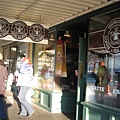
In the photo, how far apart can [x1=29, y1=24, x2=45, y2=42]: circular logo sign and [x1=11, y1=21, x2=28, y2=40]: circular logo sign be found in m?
0.18

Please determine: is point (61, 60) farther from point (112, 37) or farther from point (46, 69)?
point (112, 37)

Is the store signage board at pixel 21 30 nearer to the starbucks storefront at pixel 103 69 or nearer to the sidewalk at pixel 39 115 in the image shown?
the starbucks storefront at pixel 103 69

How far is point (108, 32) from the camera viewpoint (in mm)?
5109

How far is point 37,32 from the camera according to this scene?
22.3 ft

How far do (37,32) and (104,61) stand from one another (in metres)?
2.35

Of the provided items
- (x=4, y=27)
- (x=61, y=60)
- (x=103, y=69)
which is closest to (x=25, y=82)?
(x=61, y=60)

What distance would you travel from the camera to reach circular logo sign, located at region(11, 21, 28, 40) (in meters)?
6.51

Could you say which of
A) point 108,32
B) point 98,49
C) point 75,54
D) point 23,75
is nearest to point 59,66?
point 75,54

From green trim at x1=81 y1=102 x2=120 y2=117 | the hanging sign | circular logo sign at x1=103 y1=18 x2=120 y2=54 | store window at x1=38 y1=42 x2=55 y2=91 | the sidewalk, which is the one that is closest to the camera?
green trim at x1=81 y1=102 x2=120 y2=117

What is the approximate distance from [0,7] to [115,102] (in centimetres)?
364

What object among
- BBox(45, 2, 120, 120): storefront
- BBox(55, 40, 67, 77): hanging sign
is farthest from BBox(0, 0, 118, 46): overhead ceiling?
BBox(55, 40, 67, 77): hanging sign

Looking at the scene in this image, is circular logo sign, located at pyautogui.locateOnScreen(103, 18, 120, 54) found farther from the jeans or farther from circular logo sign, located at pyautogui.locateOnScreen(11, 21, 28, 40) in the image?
the jeans

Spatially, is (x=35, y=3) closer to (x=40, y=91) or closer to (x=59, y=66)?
(x=59, y=66)

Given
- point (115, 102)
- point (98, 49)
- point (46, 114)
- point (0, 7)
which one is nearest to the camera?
point (115, 102)
